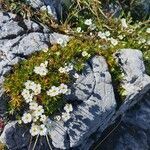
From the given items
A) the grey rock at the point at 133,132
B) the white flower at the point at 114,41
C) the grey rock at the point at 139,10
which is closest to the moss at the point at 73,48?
the white flower at the point at 114,41

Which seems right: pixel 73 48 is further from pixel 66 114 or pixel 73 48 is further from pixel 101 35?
pixel 66 114

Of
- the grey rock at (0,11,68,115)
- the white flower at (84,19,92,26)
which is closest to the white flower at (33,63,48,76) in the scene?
the grey rock at (0,11,68,115)

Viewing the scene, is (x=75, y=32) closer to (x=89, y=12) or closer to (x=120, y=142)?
(x=89, y=12)

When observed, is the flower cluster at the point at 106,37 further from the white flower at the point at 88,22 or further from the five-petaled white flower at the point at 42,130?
the five-petaled white flower at the point at 42,130

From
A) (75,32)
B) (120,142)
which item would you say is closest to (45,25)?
(75,32)

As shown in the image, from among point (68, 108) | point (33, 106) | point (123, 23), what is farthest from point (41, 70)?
point (123, 23)

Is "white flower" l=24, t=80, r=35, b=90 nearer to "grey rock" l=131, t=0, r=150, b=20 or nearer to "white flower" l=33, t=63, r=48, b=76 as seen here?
"white flower" l=33, t=63, r=48, b=76
